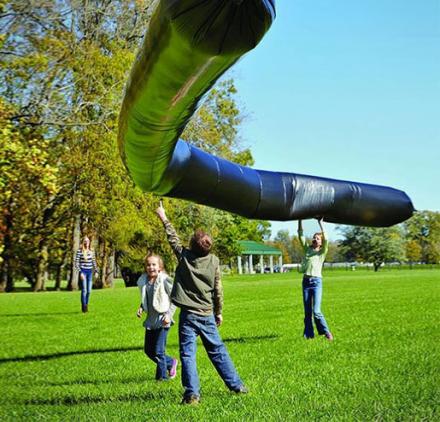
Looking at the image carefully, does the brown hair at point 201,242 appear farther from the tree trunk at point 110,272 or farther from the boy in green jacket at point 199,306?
the tree trunk at point 110,272

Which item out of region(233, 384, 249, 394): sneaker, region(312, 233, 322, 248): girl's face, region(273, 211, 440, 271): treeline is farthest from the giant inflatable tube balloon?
region(273, 211, 440, 271): treeline

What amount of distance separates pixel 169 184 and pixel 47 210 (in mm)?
31091

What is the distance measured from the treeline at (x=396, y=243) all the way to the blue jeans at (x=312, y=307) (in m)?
90.1

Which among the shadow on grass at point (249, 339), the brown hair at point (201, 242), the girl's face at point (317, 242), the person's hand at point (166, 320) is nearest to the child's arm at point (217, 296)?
the brown hair at point (201, 242)

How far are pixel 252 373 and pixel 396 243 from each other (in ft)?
337

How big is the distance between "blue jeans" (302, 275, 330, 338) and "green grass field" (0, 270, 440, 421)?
0.96 ft

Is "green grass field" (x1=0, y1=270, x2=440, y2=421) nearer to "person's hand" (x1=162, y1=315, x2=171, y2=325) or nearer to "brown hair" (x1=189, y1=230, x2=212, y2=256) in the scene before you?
"person's hand" (x1=162, y1=315, x2=171, y2=325)

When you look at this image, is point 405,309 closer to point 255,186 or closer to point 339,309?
point 339,309

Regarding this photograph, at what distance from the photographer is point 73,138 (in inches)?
1170

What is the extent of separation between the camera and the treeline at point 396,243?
103625mm

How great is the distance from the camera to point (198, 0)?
2.52 m

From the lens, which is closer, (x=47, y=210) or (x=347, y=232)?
(x=47, y=210)

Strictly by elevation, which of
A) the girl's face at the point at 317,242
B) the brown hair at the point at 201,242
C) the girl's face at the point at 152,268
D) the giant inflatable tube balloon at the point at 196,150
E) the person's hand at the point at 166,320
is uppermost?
the giant inflatable tube balloon at the point at 196,150

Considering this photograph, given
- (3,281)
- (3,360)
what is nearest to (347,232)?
(3,281)
